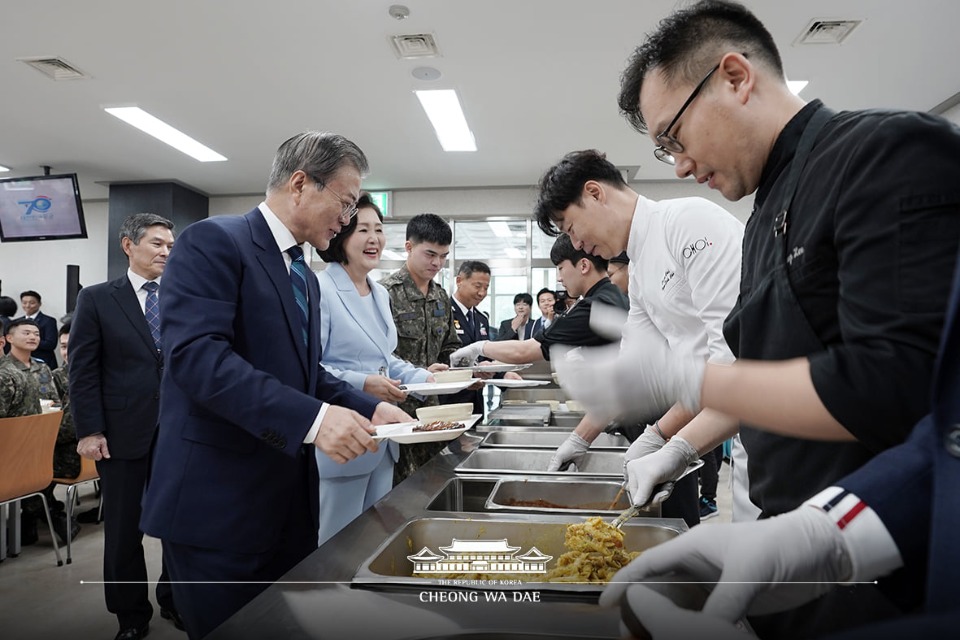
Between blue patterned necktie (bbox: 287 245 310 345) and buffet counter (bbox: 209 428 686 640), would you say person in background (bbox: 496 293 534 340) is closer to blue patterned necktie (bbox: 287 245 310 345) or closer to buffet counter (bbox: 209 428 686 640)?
blue patterned necktie (bbox: 287 245 310 345)

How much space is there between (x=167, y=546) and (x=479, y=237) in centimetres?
721

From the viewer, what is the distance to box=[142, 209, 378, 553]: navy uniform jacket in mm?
1188

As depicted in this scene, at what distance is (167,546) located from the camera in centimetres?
128

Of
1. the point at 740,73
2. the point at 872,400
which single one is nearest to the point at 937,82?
the point at 740,73

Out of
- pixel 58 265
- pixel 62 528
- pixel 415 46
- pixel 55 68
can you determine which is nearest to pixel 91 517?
pixel 62 528

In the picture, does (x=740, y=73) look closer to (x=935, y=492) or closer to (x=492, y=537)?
(x=935, y=492)

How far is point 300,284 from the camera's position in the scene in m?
1.46

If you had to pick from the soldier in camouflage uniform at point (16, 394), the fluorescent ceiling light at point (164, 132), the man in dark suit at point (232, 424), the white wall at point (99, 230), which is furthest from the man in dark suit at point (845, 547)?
the white wall at point (99, 230)

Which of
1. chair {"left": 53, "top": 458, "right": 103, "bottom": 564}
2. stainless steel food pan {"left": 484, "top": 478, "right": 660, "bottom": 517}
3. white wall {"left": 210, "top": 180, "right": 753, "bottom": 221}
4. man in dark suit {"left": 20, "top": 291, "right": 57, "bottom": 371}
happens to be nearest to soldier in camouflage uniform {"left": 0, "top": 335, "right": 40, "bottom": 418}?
chair {"left": 53, "top": 458, "right": 103, "bottom": 564}

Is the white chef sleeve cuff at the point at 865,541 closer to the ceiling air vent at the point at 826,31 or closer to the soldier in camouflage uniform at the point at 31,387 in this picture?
the soldier in camouflage uniform at the point at 31,387

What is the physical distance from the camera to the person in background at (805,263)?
0.54 metres

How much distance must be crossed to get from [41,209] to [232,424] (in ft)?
21.0

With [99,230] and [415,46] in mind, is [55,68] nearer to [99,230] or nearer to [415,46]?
[415,46]

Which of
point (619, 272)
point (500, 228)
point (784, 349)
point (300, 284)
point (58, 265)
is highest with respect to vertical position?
point (500, 228)
